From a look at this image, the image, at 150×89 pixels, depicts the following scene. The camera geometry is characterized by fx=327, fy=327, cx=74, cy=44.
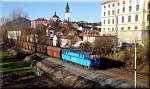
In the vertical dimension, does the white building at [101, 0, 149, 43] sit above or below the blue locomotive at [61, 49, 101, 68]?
above

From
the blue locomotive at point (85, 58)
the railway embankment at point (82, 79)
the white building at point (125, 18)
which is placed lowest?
the railway embankment at point (82, 79)

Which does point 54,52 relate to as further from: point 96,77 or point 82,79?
point 82,79

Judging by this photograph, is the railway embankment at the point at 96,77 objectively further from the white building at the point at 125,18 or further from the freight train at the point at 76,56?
the white building at the point at 125,18

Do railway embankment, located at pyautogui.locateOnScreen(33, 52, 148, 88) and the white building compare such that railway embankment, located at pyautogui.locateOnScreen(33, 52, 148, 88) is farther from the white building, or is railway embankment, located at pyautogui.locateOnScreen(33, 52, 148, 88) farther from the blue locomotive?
the white building

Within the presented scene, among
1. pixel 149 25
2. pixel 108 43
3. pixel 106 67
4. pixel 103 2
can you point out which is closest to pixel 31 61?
pixel 108 43

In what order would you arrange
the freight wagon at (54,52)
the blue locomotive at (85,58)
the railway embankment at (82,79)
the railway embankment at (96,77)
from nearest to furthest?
the railway embankment at (96,77) → the railway embankment at (82,79) → the blue locomotive at (85,58) → the freight wagon at (54,52)

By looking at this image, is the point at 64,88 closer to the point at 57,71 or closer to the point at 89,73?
the point at 89,73

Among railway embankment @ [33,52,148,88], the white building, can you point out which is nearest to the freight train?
railway embankment @ [33,52,148,88]

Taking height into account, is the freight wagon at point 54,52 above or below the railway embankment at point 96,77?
above

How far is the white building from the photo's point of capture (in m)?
58.1

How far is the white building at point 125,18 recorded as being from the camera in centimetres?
5809

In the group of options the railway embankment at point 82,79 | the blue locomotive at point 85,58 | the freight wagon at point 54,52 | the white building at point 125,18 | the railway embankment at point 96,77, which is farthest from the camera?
the white building at point 125,18

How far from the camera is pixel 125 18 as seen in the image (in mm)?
67000

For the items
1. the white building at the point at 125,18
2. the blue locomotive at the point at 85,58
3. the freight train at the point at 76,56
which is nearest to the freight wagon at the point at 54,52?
the freight train at the point at 76,56
